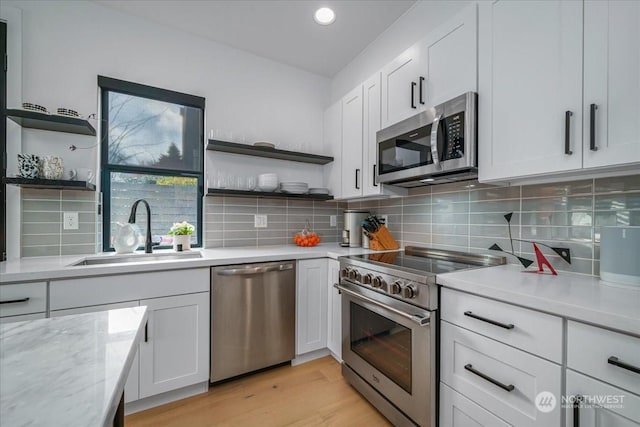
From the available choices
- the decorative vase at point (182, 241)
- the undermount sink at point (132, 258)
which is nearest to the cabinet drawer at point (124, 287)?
the undermount sink at point (132, 258)

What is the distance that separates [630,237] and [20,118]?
3338 millimetres

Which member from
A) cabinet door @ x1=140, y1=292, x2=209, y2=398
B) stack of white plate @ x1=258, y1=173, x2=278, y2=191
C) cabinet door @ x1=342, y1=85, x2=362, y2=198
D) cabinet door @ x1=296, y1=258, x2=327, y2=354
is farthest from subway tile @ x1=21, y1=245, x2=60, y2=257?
cabinet door @ x1=342, y1=85, x2=362, y2=198

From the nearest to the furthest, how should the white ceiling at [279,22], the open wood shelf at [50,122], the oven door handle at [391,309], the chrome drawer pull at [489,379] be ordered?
1. the chrome drawer pull at [489,379]
2. the oven door handle at [391,309]
3. the open wood shelf at [50,122]
4. the white ceiling at [279,22]

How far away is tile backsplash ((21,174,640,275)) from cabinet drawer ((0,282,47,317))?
620 millimetres

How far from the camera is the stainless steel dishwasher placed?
1.87 metres

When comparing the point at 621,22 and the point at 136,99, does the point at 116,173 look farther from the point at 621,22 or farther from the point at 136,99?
the point at 621,22

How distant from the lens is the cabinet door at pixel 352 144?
94.7 inches

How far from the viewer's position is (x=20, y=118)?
5.71 ft

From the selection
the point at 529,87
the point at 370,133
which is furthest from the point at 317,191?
the point at 529,87

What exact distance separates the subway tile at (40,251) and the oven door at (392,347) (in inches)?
79.4

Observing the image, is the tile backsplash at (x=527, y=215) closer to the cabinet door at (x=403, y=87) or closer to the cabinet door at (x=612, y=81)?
the cabinet door at (x=612, y=81)

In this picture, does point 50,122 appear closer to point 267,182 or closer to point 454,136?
point 267,182

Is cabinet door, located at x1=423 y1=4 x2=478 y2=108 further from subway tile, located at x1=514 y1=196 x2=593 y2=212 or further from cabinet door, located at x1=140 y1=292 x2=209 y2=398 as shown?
cabinet door, located at x1=140 y1=292 x2=209 y2=398

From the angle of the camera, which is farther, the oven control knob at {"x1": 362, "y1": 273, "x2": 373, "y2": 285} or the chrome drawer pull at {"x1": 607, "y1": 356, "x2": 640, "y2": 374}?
the oven control knob at {"x1": 362, "y1": 273, "x2": 373, "y2": 285}
